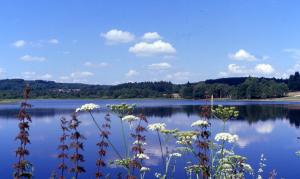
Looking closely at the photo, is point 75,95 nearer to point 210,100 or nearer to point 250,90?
point 250,90

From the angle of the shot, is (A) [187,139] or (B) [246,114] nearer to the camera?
(A) [187,139]

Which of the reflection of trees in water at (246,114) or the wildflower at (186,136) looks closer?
the wildflower at (186,136)

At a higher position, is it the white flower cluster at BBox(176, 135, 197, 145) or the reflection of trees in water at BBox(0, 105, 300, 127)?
the white flower cluster at BBox(176, 135, 197, 145)

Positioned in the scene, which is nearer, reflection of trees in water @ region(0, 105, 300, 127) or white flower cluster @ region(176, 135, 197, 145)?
white flower cluster @ region(176, 135, 197, 145)

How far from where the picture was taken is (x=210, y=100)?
6.44m

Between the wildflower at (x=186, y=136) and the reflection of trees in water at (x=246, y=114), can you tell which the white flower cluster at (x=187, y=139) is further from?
the reflection of trees in water at (x=246, y=114)

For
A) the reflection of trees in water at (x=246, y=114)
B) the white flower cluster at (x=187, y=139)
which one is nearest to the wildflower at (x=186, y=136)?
the white flower cluster at (x=187, y=139)

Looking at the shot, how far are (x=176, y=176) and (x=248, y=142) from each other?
14.5 meters

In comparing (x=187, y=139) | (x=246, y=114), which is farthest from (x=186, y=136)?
(x=246, y=114)

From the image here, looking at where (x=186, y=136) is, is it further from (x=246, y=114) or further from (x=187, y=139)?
(x=246, y=114)

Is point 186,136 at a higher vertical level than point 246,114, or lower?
higher

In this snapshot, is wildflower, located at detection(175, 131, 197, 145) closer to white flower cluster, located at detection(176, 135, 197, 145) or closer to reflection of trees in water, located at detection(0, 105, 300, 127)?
white flower cluster, located at detection(176, 135, 197, 145)

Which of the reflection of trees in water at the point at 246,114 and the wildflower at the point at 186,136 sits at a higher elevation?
the wildflower at the point at 186,136

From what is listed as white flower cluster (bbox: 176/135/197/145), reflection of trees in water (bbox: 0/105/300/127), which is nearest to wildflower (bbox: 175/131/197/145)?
white flower cluster (bbox: 176/135/197/145)
